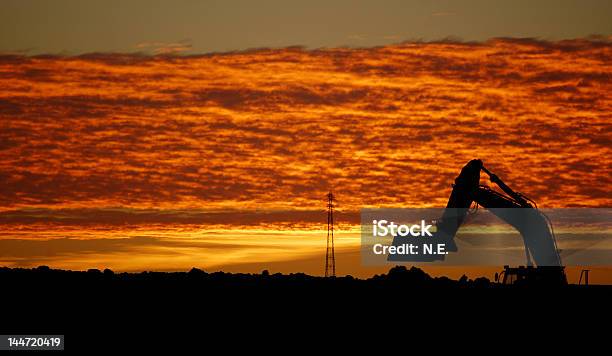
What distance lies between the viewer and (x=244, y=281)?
204 ft

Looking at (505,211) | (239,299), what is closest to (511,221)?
(505,211)

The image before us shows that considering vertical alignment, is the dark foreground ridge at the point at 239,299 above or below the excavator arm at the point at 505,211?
below

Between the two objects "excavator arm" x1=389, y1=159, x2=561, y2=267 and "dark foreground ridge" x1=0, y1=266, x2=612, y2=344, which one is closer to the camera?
"dark foreground ridge" x1=0, y1=266, x2=612, y2=344

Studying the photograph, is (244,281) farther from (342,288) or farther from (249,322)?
(249,322)

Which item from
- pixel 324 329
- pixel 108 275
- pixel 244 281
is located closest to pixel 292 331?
pixel 324 329

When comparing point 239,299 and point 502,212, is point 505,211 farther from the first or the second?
point 239,299

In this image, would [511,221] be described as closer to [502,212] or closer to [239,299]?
[502,212]

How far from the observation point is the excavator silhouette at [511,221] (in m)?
51.6

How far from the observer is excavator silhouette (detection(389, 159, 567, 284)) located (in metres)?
51.6

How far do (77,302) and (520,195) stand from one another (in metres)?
20.1

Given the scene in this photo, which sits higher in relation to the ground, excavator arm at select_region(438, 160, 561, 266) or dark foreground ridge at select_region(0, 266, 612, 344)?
excavator arm at select_region(438, 160, 561, 266)

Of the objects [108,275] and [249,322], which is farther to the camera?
[108,275]

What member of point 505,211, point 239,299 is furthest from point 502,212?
point 239,299

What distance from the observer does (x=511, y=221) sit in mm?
52781
